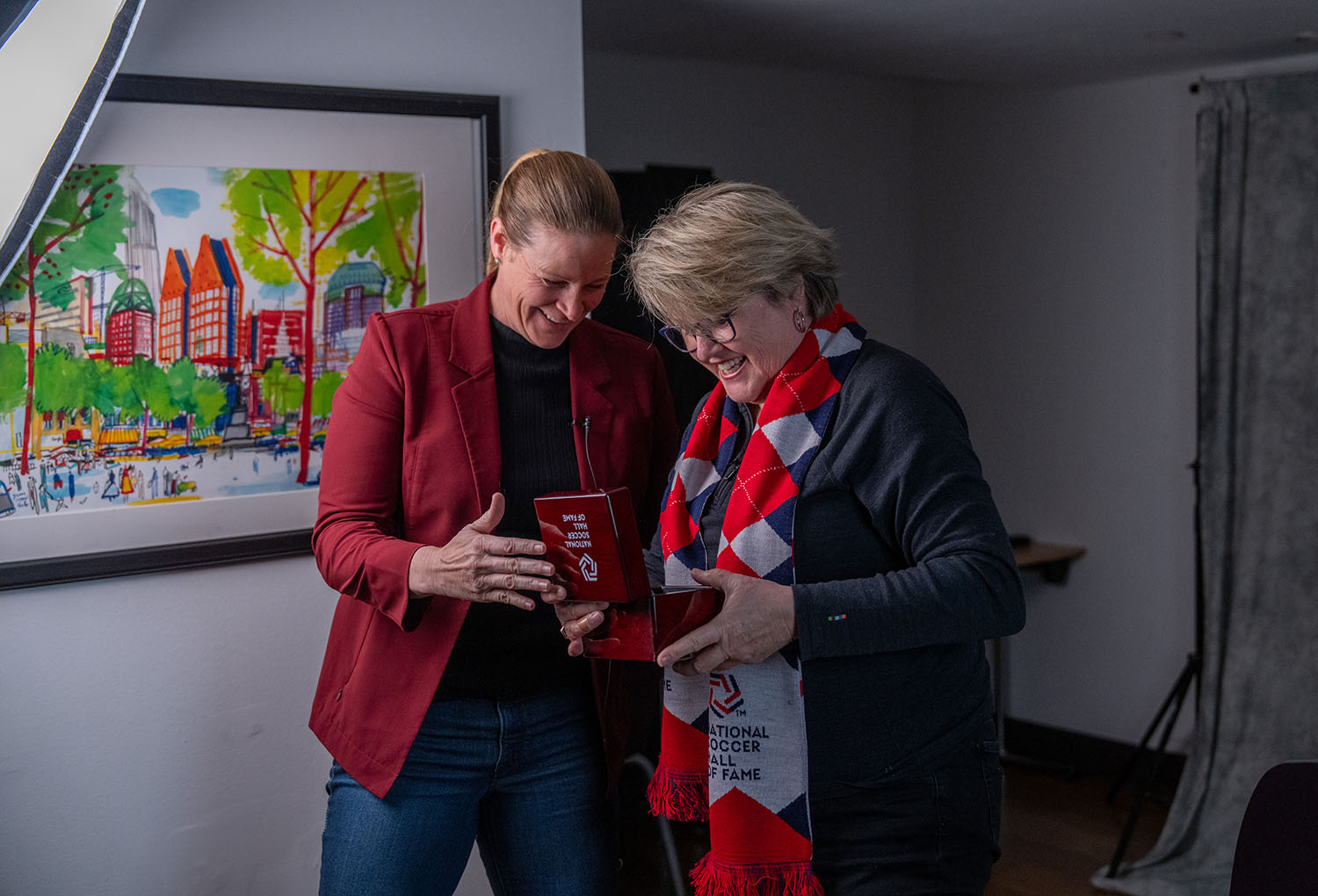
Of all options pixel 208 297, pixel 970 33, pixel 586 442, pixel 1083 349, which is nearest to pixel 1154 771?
pixel 1083 349

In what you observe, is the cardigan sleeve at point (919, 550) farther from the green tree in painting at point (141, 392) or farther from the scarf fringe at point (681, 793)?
the green tree in painting at point (141, 392)

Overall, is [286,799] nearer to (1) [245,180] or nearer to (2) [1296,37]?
(1) [245,180]

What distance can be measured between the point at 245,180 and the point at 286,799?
1.15 meters

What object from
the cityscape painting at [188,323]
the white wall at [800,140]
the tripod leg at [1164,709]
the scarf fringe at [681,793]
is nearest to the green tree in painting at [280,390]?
the cityscape painting at [188,323]

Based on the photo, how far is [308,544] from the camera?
226 centimetres

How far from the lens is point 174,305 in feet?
6.85

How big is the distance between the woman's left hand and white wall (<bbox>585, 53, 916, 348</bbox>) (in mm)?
2839

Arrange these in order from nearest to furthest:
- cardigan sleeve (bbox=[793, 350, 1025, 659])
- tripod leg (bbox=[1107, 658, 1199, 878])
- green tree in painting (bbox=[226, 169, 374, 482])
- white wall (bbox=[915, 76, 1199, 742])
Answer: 1. cardigan sleeve (bbox=[793, 350, 1025, 659])
2. green tree in painting (bbox=[226, 169, 374, 482])
3. tripod leg (bbox=[1107, 658, 1199, 878])
4. white wall (bbox=[915, 76, 1199, 742])

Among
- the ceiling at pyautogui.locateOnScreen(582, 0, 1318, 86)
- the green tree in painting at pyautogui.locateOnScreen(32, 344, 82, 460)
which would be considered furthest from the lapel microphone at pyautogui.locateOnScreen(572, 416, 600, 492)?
the ceiling at pyautogui.locateOnScreen(582, 0, 1318, 86)

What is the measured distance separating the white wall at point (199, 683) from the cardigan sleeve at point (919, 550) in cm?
130

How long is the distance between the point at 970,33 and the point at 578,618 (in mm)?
2473

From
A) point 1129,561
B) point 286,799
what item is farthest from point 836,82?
point 286,799

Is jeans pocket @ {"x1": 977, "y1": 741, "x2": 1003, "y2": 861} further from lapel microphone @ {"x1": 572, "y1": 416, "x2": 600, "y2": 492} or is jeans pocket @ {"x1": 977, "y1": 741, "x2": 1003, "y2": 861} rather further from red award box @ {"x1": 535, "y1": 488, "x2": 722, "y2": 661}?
lapel microphone @ {"x1": 572, "y1": 416, "x2": 600, "y2": 492}

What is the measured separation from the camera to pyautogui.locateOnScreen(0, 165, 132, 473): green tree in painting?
1950mm
